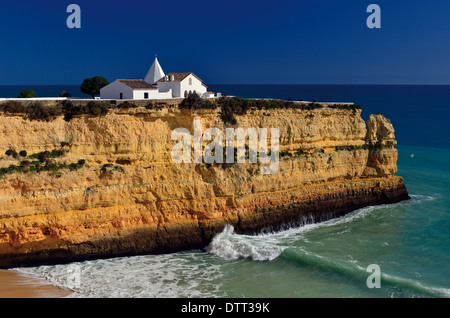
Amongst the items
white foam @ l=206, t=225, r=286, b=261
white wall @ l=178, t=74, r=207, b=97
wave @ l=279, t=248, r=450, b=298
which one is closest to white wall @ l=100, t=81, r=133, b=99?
white wall @ l=178, t=74, r=207, b=97

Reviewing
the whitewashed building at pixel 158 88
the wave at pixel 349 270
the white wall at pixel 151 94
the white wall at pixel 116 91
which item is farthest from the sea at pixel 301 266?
the white wall at pixel 116 91

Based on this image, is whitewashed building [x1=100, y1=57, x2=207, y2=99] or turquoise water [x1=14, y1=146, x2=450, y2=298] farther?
whitewashed building [x1=100, y1=57, x2=207, y2=99]

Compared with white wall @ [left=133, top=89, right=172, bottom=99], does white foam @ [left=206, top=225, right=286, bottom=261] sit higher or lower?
lower

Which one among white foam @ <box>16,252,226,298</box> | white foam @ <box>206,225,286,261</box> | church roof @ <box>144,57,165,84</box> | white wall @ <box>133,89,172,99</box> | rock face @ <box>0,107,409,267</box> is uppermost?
church roof @ <box>144,57,165,84</box>

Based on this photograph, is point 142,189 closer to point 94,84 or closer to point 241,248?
point 241,248

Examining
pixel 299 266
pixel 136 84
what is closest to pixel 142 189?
pixel 136 84

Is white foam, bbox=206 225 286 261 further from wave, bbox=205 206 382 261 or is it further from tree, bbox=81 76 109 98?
tree, bbox=81 76 109 98

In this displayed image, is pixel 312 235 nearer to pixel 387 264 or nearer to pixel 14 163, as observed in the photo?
pixel 387 264

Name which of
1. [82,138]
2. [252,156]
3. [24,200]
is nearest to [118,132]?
[82,138]
